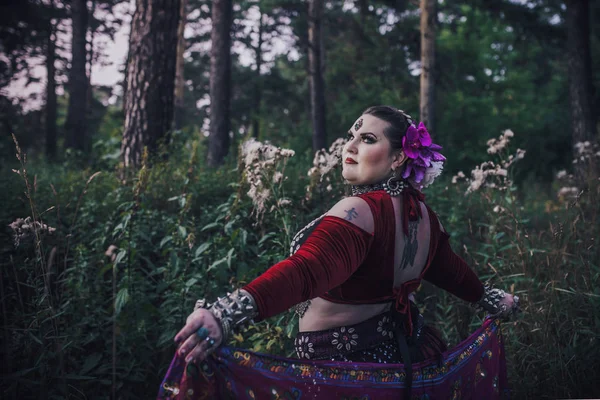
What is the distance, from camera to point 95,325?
135 inches

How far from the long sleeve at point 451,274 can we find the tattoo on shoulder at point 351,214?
28.0 inches

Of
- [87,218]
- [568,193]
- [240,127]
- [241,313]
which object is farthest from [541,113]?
[241,313]

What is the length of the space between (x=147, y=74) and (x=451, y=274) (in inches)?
191

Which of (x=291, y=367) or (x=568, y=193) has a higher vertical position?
(x=568, y=193)

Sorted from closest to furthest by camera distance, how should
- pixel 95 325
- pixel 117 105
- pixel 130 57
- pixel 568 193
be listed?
pixel 95 325, pixel 130 57, pixel 568 193, pixel 117 105

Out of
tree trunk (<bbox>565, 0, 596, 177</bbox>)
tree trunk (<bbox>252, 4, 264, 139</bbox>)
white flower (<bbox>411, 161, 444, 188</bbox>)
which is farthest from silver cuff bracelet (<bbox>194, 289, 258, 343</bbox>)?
tree trunk (<bbox>252, 4, 264, 139</bbox>)

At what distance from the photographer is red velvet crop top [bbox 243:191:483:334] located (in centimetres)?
157

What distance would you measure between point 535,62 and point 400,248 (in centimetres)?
2993

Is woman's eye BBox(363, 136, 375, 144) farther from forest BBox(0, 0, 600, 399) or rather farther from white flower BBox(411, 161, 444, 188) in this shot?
forest BBox(0, 0, 600, 399)

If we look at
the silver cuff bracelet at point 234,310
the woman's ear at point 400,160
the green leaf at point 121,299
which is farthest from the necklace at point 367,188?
the green leaf at point 121,299

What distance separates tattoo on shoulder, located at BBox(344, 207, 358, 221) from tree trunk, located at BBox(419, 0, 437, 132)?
940 cm

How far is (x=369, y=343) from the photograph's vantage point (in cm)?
202

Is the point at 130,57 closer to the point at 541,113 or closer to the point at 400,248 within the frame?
the point at 400,248

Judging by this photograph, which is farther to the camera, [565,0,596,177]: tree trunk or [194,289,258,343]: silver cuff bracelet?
[565,0,596,177]: tree trunk
